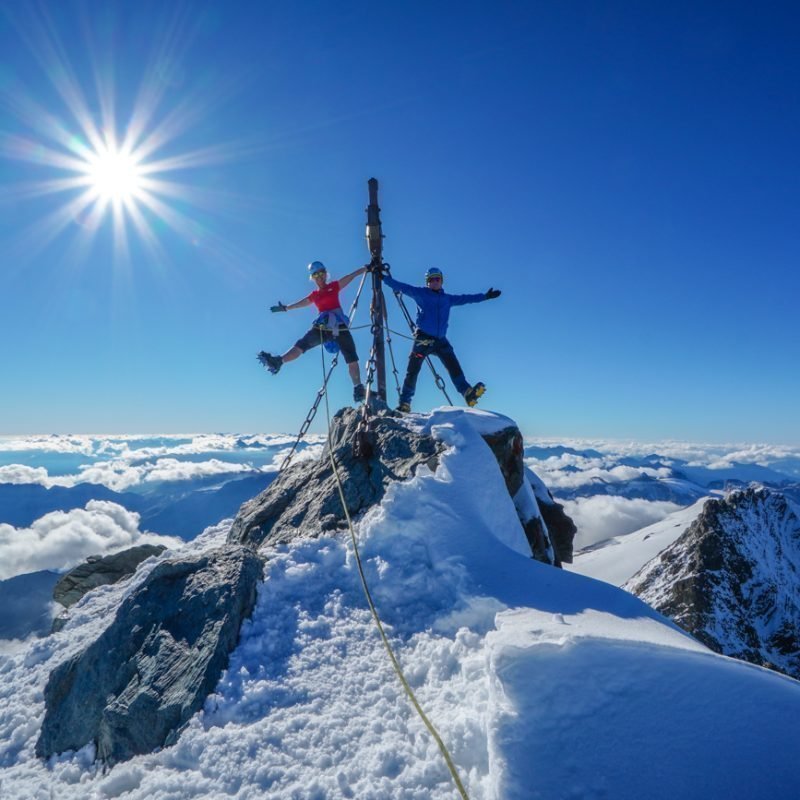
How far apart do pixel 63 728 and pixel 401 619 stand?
5.05 m

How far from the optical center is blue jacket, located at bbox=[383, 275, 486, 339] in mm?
12836

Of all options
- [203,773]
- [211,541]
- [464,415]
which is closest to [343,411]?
[464,415]

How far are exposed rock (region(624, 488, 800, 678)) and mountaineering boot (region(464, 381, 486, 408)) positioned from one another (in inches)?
2684

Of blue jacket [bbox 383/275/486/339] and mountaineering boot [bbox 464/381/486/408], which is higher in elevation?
blue jacket [bbox 383/275/486/339]

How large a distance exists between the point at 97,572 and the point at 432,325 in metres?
15.1

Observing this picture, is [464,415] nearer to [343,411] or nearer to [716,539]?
[343,411]

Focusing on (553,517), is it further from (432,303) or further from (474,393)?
(432,303)

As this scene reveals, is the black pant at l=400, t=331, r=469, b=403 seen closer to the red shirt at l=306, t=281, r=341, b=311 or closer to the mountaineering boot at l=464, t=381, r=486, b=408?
the mountaineering boot at l=464, t=381, r=486, b=408

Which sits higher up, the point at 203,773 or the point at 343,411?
the point at 343,411

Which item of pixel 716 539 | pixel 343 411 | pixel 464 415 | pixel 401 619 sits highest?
pixel 343 411

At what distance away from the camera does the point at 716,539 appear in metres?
75.6

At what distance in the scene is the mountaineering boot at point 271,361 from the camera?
1242 cm

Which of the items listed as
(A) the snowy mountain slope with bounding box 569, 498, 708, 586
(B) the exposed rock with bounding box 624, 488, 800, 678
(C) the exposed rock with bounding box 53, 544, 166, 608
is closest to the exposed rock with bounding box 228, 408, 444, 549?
(C) the exposed rock with bounding box 53, 544, 166, 608

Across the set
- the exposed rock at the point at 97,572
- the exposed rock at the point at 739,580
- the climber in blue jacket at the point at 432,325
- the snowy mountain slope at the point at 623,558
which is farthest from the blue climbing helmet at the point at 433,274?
the snowy mountain slope at the point at 623,558
